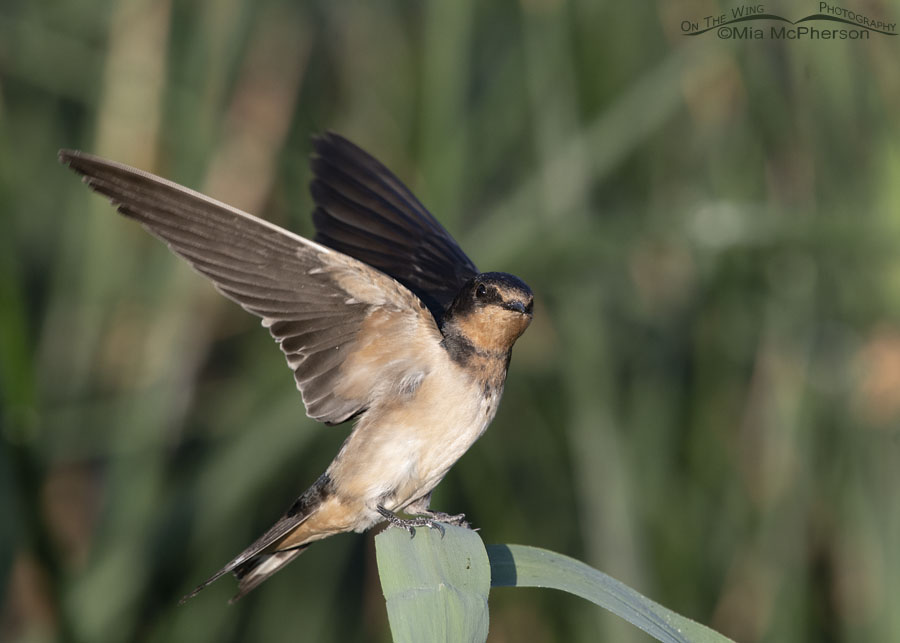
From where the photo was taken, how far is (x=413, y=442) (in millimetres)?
2057

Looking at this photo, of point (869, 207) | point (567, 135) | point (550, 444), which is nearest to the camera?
point (869, 207)

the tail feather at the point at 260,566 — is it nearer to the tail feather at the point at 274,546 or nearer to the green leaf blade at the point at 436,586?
the tail feather at the point at 274,546

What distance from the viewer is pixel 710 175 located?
2961mm

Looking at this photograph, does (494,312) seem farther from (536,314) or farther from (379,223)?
(536,314)

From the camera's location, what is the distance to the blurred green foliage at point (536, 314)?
2.58 meters

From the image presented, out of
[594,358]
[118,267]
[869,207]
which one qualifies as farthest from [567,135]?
[118,267]

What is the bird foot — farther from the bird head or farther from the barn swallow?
the bird head

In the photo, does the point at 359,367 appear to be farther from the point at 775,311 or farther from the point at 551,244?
the point at 775,311

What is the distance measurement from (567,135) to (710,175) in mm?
482

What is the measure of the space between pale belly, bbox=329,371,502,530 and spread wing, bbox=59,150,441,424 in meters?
0.07

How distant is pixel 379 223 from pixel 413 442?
0.77 meters

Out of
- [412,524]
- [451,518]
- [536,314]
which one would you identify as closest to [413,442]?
[451,518]

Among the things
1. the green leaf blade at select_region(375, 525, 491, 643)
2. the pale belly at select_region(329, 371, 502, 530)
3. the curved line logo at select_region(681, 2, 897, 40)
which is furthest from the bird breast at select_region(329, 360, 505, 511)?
the curved line logo at select_region(681, 2, 897, 40)

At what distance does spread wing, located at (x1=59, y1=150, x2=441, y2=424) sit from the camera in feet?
5.70
